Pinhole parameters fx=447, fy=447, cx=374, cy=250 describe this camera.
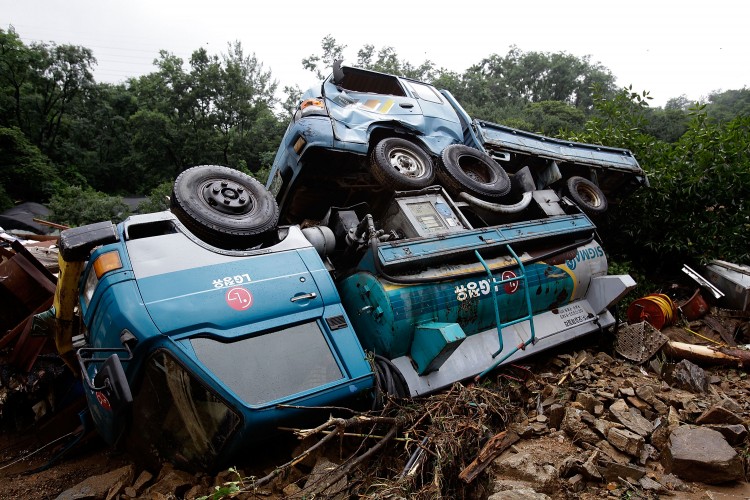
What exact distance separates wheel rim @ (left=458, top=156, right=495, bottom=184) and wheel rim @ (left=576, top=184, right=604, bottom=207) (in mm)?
1716

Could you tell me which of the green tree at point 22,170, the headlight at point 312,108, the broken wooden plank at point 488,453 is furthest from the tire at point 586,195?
the green tree at point 22,170

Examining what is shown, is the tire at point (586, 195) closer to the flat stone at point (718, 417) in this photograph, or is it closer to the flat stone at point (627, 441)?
the flat stone at point (718, 417)

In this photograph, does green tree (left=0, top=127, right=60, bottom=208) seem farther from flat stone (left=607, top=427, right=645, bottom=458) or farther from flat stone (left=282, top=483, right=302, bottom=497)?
flat stone (left=607, top=427, right=645, bottom=458)

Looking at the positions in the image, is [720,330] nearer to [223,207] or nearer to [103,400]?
[223,207]

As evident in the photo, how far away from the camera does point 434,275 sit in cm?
366

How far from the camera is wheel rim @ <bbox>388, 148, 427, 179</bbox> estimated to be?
15.8ft

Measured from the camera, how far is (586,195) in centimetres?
628

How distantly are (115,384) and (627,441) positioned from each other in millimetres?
2801

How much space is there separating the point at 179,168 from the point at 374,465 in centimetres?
2370

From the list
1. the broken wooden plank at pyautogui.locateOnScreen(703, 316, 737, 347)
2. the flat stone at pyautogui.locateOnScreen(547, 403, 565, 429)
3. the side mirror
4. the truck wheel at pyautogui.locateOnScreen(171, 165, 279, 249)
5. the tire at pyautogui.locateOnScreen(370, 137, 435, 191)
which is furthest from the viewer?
the broken wooden plank at pyautogui.locateOnScreen(703, 316, 737, 347)

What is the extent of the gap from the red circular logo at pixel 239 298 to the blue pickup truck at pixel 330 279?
0.05 feet

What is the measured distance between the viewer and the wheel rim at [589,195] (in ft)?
20.3

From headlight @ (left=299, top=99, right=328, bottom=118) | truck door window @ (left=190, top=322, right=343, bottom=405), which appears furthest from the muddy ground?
headlight @ (left=299, top=99, right=328, bottom=118)

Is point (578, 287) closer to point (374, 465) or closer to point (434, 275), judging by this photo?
point (434, 275)
